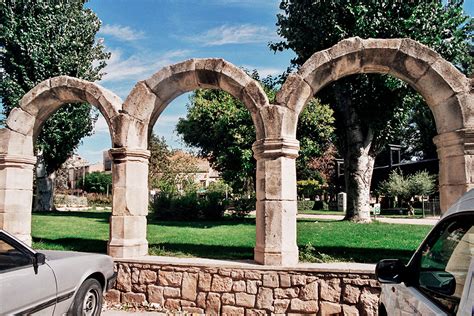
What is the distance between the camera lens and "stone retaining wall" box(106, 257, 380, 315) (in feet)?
18.1

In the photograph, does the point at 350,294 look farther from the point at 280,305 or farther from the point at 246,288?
the point at 246,288

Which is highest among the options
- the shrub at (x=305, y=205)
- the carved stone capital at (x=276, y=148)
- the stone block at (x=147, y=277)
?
the carved stone capital at (x=276, y=148)

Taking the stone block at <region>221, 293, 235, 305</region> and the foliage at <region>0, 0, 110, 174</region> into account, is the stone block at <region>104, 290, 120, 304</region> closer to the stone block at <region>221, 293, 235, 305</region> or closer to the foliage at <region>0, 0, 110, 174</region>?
the stone block at <region>221, 293, 235, 305</region>

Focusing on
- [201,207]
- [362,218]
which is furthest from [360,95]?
[201,207]

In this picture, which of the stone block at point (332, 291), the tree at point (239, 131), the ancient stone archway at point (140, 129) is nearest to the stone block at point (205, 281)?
the ancient stone archway at point (140, 129)

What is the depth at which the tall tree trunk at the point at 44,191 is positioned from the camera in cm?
2003

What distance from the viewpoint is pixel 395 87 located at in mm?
12289

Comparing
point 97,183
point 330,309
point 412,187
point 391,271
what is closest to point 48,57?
point 330,309

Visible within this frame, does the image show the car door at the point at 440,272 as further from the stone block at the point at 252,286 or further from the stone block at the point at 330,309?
the stone block at the point at 252,286

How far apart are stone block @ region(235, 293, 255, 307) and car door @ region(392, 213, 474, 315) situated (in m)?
3.07

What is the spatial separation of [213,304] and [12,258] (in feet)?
9.61

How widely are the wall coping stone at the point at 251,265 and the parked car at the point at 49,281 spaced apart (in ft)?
3.18

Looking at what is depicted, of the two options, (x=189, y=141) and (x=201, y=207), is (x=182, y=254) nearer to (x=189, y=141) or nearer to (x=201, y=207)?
(x=201, y=207)

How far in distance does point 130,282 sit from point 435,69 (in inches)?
232
